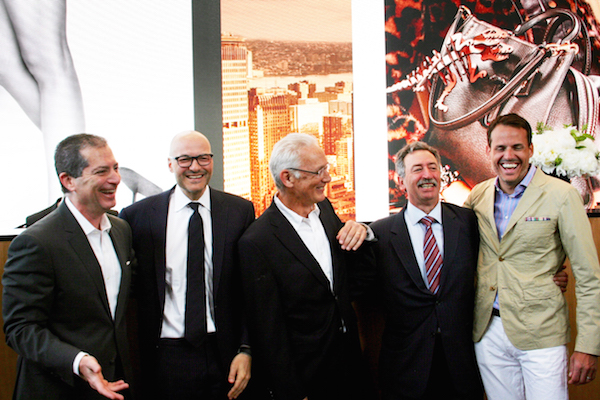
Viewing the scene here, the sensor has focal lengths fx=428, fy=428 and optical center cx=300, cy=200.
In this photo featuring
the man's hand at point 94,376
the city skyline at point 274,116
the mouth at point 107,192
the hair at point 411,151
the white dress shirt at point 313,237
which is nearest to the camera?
the man's hand at point 94,376

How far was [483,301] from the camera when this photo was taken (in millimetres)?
2115

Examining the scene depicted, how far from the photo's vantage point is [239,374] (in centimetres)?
196

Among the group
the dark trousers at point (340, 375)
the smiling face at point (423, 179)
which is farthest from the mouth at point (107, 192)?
the smiling face at point (423, 179)

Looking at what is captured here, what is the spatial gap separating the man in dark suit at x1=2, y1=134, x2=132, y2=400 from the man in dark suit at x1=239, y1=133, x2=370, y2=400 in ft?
1.89

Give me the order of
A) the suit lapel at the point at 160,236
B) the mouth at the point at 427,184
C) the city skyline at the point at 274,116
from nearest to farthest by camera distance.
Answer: the suit lapel at the point at 160,236 < the mouth at the point at 427,184 < the city skyline at the point at 274,116

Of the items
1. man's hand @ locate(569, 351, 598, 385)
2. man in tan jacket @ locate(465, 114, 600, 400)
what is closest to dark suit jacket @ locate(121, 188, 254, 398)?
man in tan jacket @ locate(465, 114, 600, 400)

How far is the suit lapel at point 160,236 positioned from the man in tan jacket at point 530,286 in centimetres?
154

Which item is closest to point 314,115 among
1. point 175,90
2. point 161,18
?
point 175,90

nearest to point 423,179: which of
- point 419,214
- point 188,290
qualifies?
point 419,214

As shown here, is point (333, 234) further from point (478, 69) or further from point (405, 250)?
point (478, 69)

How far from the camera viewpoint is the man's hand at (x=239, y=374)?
6.37ft

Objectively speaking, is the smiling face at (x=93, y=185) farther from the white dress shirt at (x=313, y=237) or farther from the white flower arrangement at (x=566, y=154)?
the white flower arrangement at (x=566, y=154)

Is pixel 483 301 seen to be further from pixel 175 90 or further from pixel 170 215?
pixel 175 90

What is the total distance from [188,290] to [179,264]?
5.2 inches
